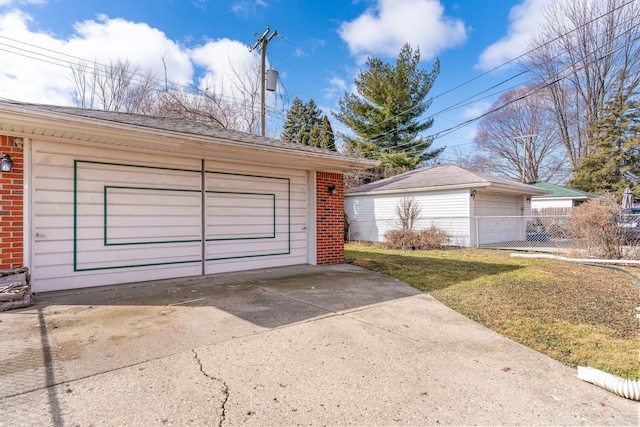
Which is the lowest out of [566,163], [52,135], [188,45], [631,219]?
[631,219]

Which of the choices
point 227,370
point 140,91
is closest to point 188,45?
point 140,91

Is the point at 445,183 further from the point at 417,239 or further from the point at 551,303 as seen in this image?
the point at 551,303

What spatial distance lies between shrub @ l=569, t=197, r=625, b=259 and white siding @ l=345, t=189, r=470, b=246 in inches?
162

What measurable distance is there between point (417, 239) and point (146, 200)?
918cm

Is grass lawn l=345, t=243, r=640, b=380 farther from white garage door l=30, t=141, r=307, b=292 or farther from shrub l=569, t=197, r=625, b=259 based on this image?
white garage door l=30, t=141, r=307, b=292

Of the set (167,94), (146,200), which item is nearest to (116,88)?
(167,94)

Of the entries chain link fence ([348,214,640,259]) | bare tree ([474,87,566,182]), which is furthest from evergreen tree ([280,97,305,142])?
chain link fence ([348,214,640,259])

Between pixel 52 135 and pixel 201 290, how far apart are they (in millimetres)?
3018

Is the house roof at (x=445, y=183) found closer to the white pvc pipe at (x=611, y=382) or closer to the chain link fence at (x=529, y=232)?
the chain link fence at (x=529, y=232)

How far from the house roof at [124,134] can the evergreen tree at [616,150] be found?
75.3ft

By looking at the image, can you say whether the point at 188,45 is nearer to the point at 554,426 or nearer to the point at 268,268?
the point at 268,268

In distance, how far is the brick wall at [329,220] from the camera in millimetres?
7535

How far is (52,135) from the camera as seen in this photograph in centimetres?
461

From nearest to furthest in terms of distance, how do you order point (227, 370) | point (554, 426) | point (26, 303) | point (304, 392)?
point (554, 426)
point (304, 392)
point (227, 370)
point (26, 303)
